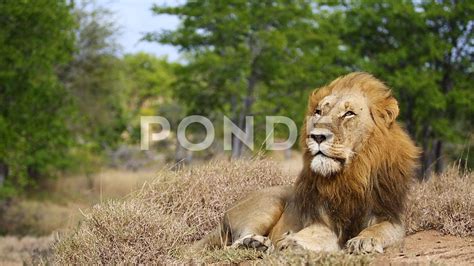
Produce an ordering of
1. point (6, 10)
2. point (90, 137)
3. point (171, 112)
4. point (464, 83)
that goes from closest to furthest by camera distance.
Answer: point (6, 10), point (464, 83), point (90, 137), point (171, 112)

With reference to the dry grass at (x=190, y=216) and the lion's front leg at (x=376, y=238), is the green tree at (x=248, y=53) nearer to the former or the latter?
the dry grass at (x=190, y=216)

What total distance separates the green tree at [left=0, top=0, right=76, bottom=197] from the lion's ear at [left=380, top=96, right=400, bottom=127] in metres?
18.8

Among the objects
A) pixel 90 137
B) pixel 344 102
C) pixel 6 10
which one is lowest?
pixel 90 137

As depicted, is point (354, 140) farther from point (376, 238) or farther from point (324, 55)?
point (324, 55)

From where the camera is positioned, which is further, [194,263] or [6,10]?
[6,10]

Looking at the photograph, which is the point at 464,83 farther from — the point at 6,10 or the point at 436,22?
the point at 6,10

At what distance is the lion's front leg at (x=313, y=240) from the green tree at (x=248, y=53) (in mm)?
25038

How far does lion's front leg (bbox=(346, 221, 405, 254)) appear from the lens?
6047 millimetres

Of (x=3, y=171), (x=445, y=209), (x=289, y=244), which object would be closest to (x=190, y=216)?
(x=289, y=244)

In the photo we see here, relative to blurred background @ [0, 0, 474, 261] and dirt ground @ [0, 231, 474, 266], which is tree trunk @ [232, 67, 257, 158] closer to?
blurred background @ [0, 0, 474, 261]

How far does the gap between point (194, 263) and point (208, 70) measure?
27.3m

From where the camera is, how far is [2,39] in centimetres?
2400

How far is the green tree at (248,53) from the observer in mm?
32562

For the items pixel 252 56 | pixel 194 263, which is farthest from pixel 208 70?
pixel 194 263
